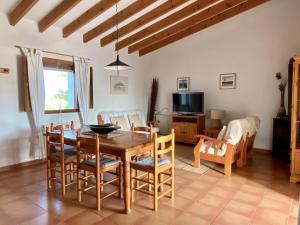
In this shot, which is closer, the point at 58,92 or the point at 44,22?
the point at 44,22

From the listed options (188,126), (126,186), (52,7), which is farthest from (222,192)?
(52,7)

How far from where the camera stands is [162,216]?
7.93ft

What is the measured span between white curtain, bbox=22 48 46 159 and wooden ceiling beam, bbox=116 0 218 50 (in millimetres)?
2015

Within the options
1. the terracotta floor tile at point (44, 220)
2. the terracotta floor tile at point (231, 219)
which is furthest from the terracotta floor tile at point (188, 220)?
the terracotta floor tile at point (44, 220)

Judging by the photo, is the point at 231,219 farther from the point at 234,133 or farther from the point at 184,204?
the point at 234,133

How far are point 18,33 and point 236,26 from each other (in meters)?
4.60

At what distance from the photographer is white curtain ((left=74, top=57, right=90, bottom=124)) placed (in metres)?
4.82

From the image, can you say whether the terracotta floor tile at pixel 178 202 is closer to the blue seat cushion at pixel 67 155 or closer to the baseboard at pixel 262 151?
the blue seat cushion at pixel 67 155

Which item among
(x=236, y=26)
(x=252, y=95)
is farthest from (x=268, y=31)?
(x=252, y=95)

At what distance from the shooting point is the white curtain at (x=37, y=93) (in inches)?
158

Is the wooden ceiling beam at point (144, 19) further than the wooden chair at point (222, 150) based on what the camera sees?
Yes

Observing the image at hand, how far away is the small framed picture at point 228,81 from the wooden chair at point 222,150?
1.80m

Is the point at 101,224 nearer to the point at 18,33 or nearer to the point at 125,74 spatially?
the point at 18,33

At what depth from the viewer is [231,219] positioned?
2.35m
